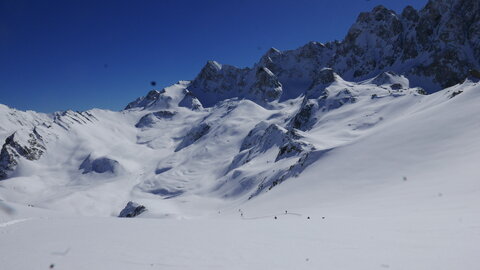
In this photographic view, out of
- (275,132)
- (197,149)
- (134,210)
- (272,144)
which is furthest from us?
(197,149)

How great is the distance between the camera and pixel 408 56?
462 feet

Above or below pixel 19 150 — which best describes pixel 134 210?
below

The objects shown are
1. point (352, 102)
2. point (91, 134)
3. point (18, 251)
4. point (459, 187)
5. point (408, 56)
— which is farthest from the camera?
point (91, 134)

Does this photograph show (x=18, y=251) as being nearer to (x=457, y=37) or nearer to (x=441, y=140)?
(x=441, y=140)

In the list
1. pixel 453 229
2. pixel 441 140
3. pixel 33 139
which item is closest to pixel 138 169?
pixel 33 139

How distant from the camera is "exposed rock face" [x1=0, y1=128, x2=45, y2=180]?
132 meters

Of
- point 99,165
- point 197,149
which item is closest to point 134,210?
point 197,149

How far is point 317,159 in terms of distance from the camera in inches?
1416

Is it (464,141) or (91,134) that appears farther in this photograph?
(91,134)

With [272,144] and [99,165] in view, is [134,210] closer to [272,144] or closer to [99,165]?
[272,144]

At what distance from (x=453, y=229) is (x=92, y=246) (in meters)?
11.0

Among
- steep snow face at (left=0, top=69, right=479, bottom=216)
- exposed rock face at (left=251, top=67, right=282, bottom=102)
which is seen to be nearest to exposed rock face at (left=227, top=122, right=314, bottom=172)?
steep snow face at (left=0, top=69, right=479, bottom=216)

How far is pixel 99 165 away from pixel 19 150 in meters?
42.6

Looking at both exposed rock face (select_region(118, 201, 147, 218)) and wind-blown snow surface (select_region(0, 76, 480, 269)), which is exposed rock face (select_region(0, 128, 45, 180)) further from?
wind-blown snow surface (select_region(0, 76, 480, 269))
